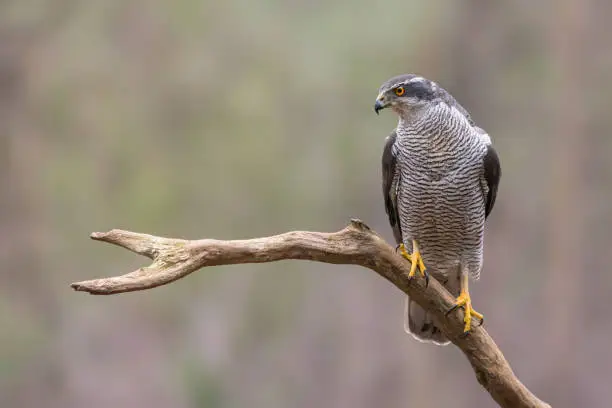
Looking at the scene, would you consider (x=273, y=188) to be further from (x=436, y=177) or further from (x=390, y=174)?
(x=436, y=177)

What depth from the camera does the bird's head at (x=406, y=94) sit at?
10.8ft

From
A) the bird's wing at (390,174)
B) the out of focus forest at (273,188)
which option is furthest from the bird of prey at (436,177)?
the out of focus forest at (273,188)

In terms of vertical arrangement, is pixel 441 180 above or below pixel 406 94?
below

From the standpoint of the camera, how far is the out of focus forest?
18.6ft

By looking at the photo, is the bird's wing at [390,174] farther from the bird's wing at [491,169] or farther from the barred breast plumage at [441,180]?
the bird's wing at [491,169]

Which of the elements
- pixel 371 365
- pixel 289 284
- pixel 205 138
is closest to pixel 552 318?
pixel 371 365

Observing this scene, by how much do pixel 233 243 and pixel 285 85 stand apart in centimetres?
334

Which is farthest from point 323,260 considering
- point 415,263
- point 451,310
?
point 451,310

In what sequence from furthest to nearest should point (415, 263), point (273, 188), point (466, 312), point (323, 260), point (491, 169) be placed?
1. point (273, 188)
2. point (491, 169)
3. point (466, 312)
4. point (415, 263)
5. point (323, 260)

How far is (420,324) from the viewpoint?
12.5 ft

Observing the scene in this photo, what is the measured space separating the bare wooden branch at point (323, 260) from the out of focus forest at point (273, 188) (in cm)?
253

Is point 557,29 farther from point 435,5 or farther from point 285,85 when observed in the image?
point 285,85

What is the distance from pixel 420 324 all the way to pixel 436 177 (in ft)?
2.66

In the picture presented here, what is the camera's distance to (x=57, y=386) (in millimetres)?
5613
